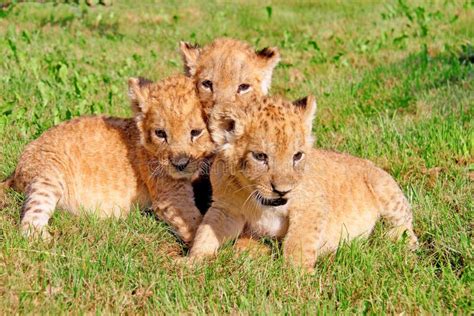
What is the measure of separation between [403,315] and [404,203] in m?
1.70

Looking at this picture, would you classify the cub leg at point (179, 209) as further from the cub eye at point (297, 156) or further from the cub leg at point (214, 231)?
the cub eye at point (297, 156)

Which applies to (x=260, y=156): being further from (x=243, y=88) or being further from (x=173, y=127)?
(x=243, y=88)

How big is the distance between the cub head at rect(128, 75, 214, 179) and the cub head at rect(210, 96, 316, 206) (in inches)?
20.5

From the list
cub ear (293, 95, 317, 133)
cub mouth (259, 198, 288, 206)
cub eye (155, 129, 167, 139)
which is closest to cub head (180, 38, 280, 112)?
cub eye (155, 129, 167, 139)

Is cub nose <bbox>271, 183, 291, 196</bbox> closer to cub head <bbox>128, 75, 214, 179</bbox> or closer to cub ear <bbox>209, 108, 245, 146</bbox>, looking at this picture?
cub ear <bbox>209, 108, 245, 146</bbox>

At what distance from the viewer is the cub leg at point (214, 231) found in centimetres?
522

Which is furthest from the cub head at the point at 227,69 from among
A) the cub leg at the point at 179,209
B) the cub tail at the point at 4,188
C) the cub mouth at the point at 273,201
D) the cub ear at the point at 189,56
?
the cub tail at the point at 4,188

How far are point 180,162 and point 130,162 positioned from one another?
0.73 m

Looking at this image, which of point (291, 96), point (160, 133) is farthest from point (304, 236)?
point (291, 96)

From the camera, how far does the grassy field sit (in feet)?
14.9

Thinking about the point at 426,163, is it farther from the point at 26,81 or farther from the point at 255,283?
the point at 26,81

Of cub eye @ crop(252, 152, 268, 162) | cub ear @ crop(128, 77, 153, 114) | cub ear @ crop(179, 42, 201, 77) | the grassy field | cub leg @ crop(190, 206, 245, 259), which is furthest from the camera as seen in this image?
cub ear @ crop(179, 42, 201, 77)

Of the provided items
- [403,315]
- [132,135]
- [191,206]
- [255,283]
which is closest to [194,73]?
[132,135]

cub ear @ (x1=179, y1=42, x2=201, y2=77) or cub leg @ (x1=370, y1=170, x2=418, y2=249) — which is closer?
cub leg @ (x1=370, y1=170, x2=418, y2=249)
